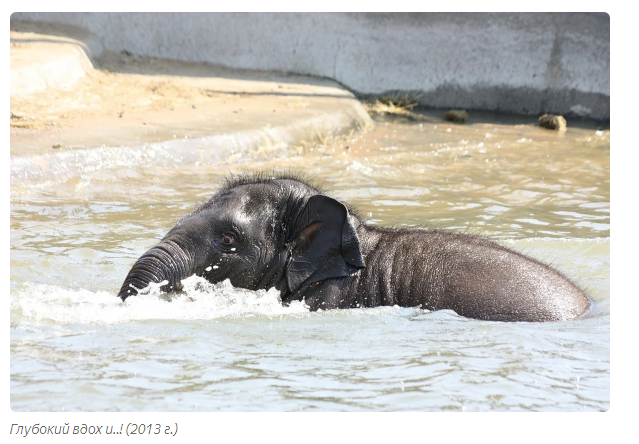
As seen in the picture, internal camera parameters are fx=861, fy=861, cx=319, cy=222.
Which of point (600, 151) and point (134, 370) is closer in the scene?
point (134, 370)

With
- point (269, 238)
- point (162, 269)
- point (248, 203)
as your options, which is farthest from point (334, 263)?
point (162, 269)

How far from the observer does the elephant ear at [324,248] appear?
5.83m

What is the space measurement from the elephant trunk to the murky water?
0.10 metres

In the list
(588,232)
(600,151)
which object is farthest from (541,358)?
(600,151)

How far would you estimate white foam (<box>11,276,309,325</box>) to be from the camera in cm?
548

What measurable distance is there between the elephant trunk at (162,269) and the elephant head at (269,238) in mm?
15

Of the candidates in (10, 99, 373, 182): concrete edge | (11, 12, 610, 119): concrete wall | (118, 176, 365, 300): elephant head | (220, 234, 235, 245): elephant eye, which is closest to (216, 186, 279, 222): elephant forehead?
(118, 176, 365, 300): elephant head

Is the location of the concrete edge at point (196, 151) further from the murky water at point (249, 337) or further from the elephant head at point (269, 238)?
the elephant head at point (269, 238)

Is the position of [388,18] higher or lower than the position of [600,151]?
higher

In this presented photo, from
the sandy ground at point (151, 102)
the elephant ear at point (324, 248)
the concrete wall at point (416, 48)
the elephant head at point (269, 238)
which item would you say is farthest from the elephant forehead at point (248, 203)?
the concrete wall at point (416, 48)

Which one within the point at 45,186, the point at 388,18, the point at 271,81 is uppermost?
the point at 388,18

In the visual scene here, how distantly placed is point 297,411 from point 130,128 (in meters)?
8.59

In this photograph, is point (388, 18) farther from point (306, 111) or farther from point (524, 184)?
point (524, 184)

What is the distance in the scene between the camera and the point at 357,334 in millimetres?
5457
